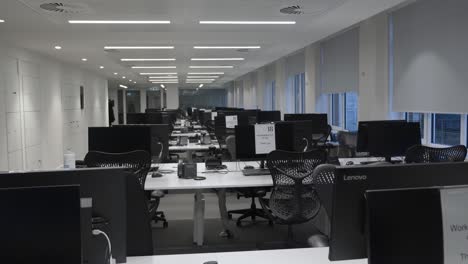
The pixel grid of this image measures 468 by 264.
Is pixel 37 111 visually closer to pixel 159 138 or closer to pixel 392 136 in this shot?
pixel 159 138

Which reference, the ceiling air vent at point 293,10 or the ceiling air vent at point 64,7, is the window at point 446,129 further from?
the ceiling air vent at point 64,7

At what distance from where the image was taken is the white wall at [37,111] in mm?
8000

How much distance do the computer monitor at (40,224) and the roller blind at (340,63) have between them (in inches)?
326

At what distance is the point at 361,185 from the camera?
4.91ft

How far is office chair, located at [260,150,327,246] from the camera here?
13.7 ft

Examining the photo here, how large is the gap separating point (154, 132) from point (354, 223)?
4.44 m

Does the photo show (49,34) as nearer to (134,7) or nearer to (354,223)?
(134,7)

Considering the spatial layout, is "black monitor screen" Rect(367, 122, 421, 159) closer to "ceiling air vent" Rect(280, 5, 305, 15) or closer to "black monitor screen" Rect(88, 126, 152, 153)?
"ceiling air vent" Rect(280, 5, 305, 15)

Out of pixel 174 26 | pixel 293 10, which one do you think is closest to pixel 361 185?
pixel 293 10

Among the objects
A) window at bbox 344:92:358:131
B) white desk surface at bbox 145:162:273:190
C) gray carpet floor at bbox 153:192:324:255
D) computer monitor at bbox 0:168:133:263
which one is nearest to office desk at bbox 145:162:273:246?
white desk surface at bbox 145:162:273:190

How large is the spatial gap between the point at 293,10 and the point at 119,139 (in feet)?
9.66

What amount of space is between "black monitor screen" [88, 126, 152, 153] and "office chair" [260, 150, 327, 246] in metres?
1.47

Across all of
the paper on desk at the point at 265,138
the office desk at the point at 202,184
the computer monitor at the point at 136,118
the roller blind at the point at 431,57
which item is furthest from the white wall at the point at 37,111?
the roller blind at the point at 431,57

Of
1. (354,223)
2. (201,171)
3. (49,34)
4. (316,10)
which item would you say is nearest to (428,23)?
(316,10)
